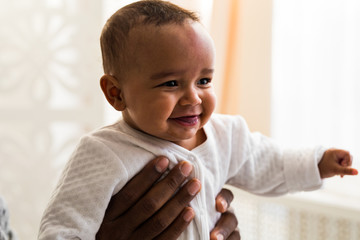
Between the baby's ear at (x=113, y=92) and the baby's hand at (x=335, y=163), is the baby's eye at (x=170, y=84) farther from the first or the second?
the baby's hand at (x=335, y=163)

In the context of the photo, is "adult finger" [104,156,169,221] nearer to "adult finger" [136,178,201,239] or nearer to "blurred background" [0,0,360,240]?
"adult finger" [136,178,201,239]

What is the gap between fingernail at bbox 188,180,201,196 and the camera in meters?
0.94

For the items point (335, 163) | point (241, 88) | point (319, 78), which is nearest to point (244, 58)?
point (241, 88)

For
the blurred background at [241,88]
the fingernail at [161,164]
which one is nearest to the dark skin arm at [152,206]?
the fingernail at [161,164]

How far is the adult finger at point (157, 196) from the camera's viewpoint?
0.94 metres

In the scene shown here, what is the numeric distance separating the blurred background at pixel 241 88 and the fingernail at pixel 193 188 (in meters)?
0.77

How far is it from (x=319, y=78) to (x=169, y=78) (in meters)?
0.86

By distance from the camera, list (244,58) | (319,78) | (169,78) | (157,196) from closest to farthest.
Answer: (169,78) < (157,196) < (319,78) < (244,58)

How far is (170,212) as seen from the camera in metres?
0.95

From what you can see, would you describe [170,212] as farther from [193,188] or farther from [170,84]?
[170,84]

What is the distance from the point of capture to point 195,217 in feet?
3.17

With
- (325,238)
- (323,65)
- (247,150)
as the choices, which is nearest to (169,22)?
(247,150)

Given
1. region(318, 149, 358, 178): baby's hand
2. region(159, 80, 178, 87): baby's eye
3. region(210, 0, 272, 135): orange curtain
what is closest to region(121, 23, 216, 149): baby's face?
region(159, 80, 178, 87): baby's eye

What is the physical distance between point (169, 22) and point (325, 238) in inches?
43.4
